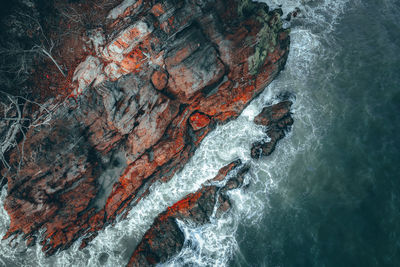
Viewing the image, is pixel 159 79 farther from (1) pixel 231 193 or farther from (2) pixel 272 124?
(1) pixel 231 193

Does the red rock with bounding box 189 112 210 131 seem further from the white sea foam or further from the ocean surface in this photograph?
the ocean surface

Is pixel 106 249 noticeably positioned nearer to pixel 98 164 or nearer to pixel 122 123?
pixel 98 164

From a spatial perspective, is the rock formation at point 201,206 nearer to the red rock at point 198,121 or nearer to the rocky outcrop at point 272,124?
the rocky outcrop at point 272,124

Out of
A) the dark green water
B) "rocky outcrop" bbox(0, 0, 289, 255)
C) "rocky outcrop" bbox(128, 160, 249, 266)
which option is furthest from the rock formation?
"rocky outcrop" bbox(0, 0, 289, 255)

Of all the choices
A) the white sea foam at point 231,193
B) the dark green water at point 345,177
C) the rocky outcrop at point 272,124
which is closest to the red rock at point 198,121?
the white sea foam at point 231,193

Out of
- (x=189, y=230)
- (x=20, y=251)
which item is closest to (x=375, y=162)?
(x=189, y=230)

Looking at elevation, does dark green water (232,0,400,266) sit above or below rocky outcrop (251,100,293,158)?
below
